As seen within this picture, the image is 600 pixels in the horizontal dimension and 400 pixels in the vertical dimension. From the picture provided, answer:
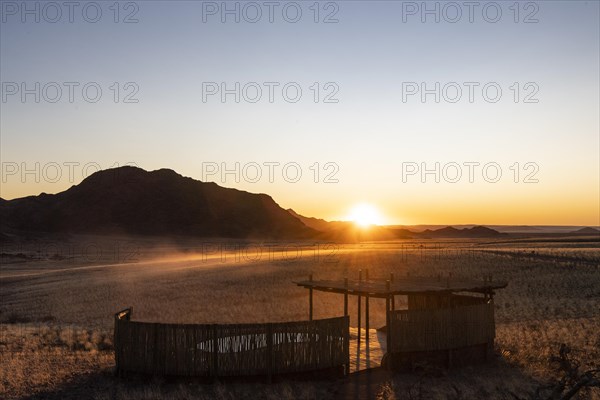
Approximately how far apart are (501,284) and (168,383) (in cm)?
1239

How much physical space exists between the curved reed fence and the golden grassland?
467 millimetres

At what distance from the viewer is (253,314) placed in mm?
34781

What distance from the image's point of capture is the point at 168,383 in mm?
16750

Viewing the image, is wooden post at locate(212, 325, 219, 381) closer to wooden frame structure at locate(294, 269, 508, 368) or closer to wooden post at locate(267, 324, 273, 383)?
wooden post at locate(267, 324, 273, 383)

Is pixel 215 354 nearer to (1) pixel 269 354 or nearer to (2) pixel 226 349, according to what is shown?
(2) pixel 226 349

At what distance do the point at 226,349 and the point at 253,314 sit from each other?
18.2 metres

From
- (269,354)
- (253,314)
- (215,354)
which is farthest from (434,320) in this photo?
(253,314)

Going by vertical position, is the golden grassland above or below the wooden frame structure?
below

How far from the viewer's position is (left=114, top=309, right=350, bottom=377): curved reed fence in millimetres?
16625

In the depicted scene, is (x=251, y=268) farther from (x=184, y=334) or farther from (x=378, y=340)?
(x=184, y=334)

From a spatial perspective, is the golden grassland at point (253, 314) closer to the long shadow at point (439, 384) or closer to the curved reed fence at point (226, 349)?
the long shadow at point (439, 384)

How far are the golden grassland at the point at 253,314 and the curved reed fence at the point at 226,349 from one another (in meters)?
0.47

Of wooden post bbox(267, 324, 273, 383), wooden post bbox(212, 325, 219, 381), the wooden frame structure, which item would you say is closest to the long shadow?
the wooden frame structure

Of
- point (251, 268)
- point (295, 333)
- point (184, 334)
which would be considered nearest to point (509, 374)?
point (295, 333)
